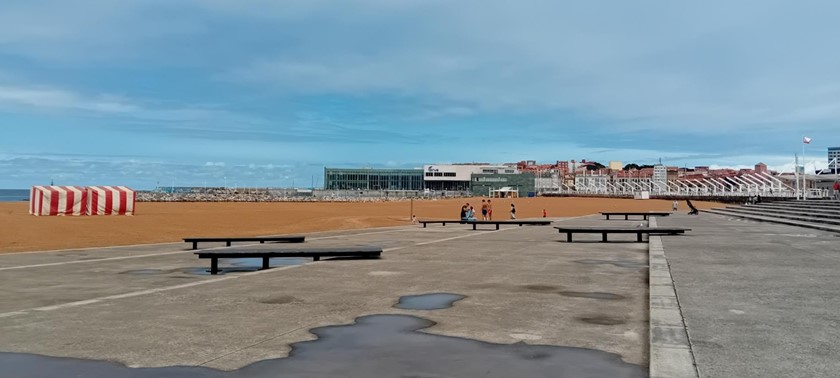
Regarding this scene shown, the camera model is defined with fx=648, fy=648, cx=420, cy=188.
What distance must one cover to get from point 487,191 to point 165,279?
162302mm

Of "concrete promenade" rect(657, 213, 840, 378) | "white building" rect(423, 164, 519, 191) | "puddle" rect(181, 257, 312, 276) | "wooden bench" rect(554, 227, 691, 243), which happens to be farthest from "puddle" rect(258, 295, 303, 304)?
"white building" rect(423, 164, 519, 191)

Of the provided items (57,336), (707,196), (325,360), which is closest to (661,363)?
(325,360)

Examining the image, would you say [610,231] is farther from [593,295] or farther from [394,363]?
[394,363]

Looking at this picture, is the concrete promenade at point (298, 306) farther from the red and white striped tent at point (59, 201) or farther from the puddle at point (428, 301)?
the red and white striped tent at point (59, 201)

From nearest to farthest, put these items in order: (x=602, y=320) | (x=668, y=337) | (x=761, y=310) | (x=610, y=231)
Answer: (x=668, y=337) → (x=602, y=320) → (x=761, y=310) → (x=610, y=231)

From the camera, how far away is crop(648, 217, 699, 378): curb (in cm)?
484

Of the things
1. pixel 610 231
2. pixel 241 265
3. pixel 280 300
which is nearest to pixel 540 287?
pixel 280 300

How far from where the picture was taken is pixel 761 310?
7.43 m

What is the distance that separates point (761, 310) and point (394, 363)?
459 centimetres

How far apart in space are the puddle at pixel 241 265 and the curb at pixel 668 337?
7.95 m

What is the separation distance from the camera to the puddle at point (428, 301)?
26.7 feet

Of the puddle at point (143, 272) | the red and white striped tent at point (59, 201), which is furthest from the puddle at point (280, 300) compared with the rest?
the red and white striped tent at point (59, 201)

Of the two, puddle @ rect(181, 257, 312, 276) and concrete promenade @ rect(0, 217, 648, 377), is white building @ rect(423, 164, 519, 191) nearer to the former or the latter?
puddle @ rect(181, 257, 312, 276)

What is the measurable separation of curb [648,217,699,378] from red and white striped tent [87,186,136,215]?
41.6 meters
